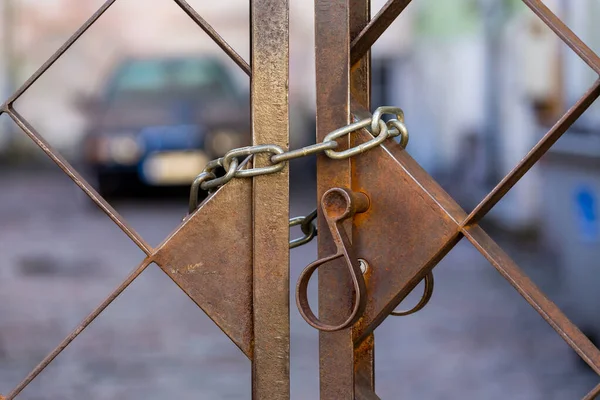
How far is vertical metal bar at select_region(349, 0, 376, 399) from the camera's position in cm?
113

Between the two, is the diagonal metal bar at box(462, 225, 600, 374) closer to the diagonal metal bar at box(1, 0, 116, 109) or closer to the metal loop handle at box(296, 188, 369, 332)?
the metal loop handle at box(296, 188, 369, 332)

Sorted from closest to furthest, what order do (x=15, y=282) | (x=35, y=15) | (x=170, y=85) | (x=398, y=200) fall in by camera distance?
(x=398, y=200) → (x=15, y=282) → (x=170, y=85) → (x=35, y=15)

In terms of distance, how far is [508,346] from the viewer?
4.57 meters

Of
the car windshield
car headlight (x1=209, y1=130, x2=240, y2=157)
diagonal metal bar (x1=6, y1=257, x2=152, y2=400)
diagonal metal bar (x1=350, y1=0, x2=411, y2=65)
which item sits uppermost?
the car windshield

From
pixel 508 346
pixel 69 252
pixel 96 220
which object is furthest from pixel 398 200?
pixel 96 220

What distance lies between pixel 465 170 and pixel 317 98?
8738mm

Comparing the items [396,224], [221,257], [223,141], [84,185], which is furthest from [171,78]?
[396,224]

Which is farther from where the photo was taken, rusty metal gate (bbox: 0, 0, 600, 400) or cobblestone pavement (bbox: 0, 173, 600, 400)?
cobblestone pavement (bbox: 0, 173, 600, 400)

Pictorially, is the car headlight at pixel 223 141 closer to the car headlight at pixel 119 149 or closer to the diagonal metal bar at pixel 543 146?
the car headlight at pixel 119 149

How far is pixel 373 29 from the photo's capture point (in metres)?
1.12

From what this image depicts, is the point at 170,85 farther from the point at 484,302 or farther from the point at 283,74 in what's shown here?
the point at 283,74

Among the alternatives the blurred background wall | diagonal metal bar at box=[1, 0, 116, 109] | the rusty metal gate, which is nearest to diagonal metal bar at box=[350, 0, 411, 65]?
the rusty metal gate

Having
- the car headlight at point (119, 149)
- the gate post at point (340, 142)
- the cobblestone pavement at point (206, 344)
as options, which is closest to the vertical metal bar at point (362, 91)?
the gate post at point (340, 142)

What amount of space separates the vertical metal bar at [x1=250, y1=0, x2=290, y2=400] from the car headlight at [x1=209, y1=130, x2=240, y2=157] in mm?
8229
